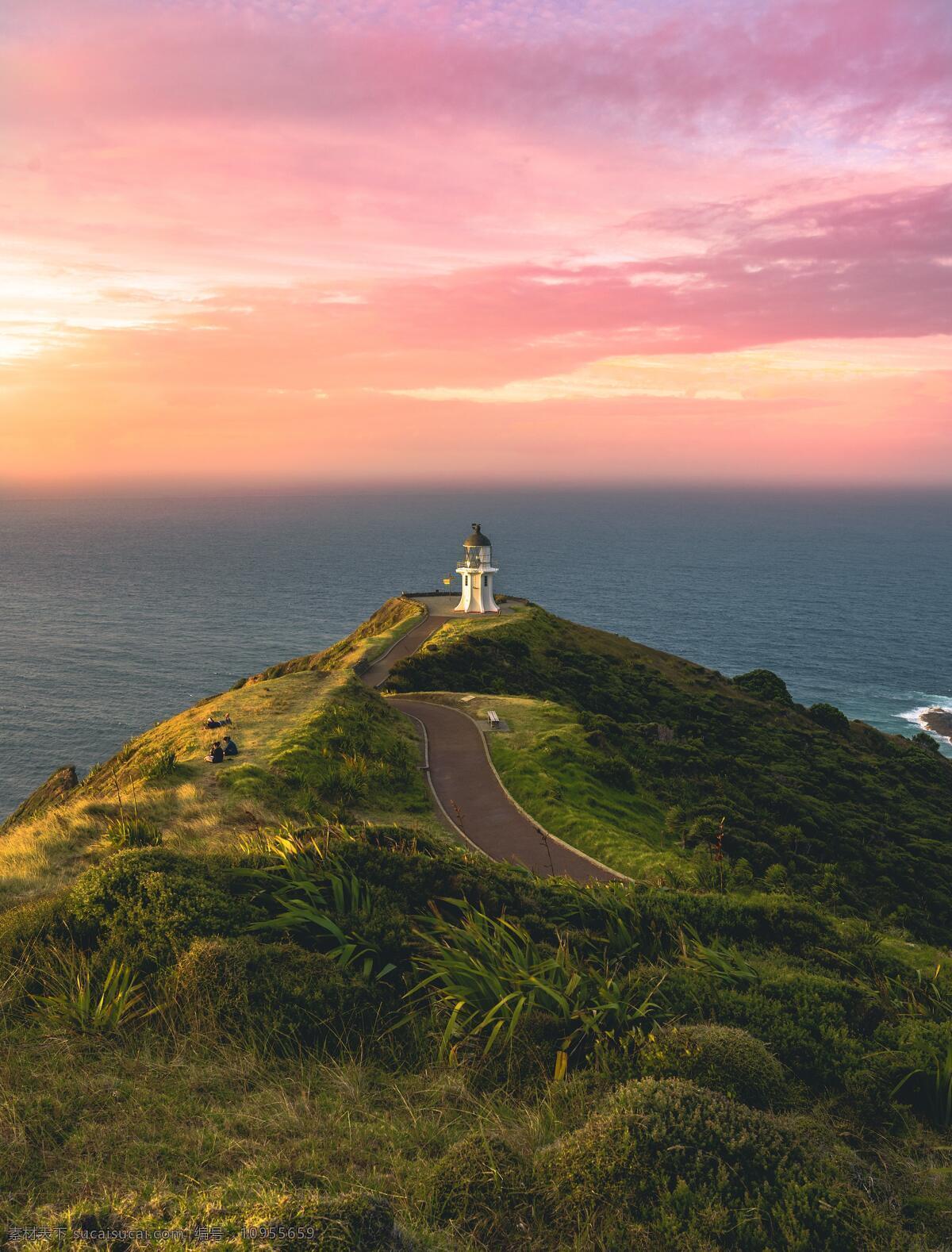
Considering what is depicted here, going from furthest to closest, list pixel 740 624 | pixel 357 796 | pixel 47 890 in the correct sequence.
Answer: pixel 740 624 → pixel 357 796 → pixel 47 890

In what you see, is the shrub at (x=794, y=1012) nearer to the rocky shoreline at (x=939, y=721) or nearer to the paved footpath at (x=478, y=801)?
the paved footpath at (x=478, y=801)

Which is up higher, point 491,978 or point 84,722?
point 491,978

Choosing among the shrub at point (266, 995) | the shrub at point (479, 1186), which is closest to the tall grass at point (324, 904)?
the shrub at point (266, 995)

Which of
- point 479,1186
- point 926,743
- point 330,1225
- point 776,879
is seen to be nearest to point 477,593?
point 926,743

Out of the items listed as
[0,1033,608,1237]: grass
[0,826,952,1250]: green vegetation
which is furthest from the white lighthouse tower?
[0,1033,608,1237]: grass

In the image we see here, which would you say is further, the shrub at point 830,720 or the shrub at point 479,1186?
the shrub at point 830,720

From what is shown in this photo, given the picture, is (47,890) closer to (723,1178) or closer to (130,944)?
(130,944)

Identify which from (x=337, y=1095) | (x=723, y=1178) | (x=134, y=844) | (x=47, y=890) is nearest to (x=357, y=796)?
(x=134, y=844)
